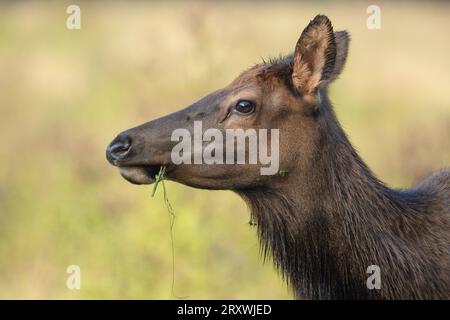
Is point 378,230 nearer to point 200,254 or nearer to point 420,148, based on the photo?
point 200,254

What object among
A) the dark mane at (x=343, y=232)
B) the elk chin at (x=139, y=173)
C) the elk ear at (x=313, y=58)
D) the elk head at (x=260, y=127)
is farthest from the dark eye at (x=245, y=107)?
the elk chin at (x=139, y=173)

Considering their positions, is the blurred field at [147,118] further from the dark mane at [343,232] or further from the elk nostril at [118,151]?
the elk nostril at [118,151]

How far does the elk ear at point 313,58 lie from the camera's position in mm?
6297

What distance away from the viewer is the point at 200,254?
9.48 metres

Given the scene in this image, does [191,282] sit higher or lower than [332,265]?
higher

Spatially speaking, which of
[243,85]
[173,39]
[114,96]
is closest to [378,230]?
[243,85]

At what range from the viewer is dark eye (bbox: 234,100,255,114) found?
6352mm

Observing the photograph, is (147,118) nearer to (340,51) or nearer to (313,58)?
(340,51)

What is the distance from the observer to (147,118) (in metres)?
12.4

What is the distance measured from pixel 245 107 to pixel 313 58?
52 centimetres

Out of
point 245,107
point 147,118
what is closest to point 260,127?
point 245,107

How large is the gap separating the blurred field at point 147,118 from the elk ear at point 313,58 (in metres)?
3.42

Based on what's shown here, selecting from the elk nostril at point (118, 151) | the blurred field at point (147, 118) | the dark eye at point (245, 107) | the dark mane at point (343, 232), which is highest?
the blurred field at point (147, 118)

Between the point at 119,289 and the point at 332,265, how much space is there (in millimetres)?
3690
